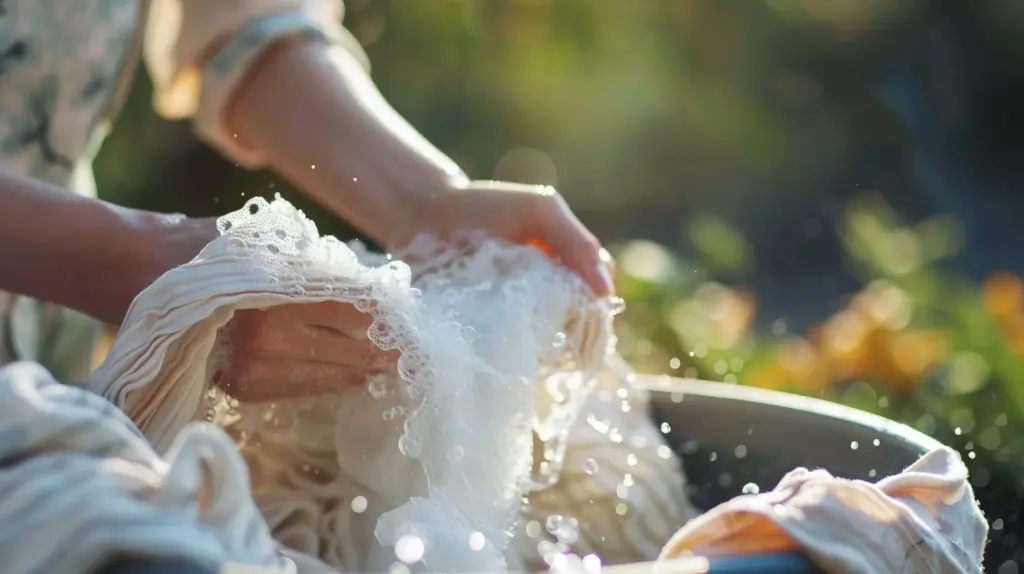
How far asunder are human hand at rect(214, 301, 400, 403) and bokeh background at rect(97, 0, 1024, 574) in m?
1.16

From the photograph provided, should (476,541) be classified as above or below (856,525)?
below

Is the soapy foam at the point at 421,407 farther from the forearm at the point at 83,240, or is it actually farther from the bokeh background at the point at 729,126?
the bokeh background at the point at 729,126

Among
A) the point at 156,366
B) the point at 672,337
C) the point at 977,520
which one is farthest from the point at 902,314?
the point at 156,366

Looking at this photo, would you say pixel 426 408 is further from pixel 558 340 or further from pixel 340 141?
pixel 340 141

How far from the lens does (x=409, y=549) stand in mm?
447

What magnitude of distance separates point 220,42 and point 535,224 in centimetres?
27

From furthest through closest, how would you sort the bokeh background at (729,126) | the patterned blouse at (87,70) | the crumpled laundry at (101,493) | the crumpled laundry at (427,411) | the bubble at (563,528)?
the bokeh background at (729,126) < the patterned blouse at (87,70) < the bubble at (563,528) < the crumpled laundry at (427,411) < the crumpled laundry at (101,493)

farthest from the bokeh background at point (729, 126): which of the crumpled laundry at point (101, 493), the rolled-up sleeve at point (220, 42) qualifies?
the crumpled laundry at point (101, 493)

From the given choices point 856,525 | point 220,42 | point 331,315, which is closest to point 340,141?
point 220,42

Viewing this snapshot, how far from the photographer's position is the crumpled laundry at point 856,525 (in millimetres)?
336

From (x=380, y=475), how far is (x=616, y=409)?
0.52 feet

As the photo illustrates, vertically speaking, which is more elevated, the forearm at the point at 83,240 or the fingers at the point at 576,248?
the forearm at the point at 83,240

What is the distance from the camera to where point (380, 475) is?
0.50 m

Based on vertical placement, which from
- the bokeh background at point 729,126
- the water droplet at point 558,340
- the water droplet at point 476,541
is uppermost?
the water droplet at point 558,340
